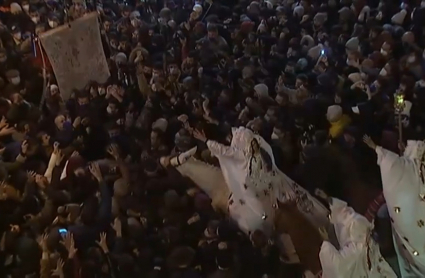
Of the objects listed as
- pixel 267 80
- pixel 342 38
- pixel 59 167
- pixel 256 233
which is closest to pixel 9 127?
pixel 59 167

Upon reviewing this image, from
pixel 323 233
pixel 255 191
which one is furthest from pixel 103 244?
pixel 323 233

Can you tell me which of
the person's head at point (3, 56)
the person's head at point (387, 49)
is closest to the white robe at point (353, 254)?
the person's head at point (387, 49)

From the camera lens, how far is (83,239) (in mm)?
4066

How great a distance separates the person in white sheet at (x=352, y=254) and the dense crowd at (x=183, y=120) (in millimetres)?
486

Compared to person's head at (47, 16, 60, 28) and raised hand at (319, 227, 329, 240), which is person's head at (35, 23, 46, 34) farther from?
raised hand at (319, 227, 329, 240)

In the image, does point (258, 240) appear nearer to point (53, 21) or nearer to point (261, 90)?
point (261, 90)

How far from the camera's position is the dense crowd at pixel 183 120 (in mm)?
4023

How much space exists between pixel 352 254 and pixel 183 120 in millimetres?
2413

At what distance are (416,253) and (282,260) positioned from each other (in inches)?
29.3

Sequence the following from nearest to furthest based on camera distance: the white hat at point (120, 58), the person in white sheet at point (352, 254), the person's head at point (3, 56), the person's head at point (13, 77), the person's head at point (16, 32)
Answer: the person in white sheet at point (352, 254) → the person's head at point (13, 77) → the person's head at point (3, 56) → the white hat at point (120, 58) → the person's head at point (16, 32)

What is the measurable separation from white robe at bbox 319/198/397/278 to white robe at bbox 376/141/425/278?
9.0 inches

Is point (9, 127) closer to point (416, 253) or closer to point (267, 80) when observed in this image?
point (267, 80)

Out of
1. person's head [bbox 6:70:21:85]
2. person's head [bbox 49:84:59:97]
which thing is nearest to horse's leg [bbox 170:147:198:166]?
person's head [bbox 49:84:59:97]

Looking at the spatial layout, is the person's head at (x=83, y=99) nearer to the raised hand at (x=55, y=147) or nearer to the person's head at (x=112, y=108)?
the person's head at (x=112, y=108)
